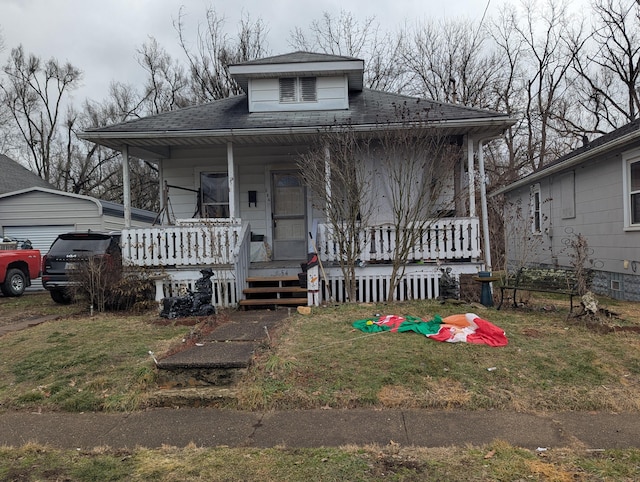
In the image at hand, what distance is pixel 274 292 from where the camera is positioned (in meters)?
8.23

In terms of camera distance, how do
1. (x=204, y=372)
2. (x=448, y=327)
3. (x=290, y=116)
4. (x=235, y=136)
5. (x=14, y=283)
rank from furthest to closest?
(x=14, y=283), (x=290, y=116), (x=235, y=136), (x=448, y=327), (x=204, y=372)

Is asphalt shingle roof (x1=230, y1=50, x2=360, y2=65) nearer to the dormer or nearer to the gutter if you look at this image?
the dormer

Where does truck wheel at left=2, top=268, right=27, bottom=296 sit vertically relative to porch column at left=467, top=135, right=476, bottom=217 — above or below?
below

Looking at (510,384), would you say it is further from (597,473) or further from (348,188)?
(348,188)

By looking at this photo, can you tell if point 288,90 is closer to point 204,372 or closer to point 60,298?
point 60,298

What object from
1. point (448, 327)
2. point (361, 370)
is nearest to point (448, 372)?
point (361, 370)

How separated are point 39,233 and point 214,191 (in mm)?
7753

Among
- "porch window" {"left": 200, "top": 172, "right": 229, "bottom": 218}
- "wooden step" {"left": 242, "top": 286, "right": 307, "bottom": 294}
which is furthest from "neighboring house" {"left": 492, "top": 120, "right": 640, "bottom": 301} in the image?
"porch window" {"left": 200, "top": 172, "right": 229, "bottom": 218}

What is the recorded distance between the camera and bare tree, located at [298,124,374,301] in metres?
7.82

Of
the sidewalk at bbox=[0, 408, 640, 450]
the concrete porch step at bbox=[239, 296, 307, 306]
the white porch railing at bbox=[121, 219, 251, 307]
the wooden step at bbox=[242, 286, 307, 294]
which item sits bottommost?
the sidewalk at bbox=[0, 408, 640, 450]

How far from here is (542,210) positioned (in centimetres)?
1379

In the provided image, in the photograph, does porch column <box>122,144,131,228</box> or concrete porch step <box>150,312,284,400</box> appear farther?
porch column <box>122,144,131,228</box>

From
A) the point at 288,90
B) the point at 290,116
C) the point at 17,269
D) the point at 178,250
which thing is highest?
the point at 288,90

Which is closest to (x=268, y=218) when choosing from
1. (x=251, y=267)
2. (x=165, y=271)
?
(x=251, y=267)
